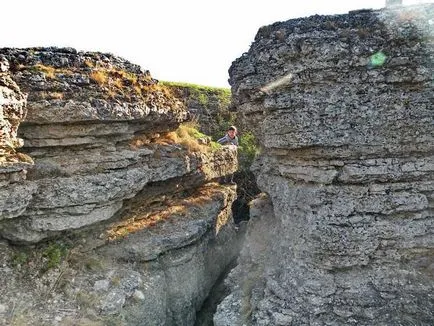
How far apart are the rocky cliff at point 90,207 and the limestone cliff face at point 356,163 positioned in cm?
211

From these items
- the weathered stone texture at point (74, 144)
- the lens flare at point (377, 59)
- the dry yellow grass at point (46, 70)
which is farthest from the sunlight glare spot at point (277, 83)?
the dry yellow grass at point (46, 70)

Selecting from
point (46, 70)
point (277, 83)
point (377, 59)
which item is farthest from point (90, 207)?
point (377, 59)

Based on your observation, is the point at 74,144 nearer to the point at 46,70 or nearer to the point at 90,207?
the point at 90,207

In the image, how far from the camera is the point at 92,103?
26.2 ft

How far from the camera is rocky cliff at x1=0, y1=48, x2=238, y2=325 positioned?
7.20 metres

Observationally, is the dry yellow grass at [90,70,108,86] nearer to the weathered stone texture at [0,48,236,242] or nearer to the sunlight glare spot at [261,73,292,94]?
the weathered stone texture at [0,48,236,242]

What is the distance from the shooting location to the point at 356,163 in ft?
22.8

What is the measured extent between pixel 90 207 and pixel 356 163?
505cm

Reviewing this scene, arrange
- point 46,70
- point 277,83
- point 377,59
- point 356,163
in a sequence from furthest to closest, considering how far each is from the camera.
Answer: point 46,70, point 277,83, point 356,163, point 377,59

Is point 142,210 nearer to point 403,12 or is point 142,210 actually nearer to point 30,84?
point 30,84

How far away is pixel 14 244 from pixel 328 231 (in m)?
5.70

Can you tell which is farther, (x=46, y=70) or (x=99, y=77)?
(x=99, y=77)

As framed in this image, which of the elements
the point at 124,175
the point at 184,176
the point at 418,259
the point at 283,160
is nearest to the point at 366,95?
the point at 283,160

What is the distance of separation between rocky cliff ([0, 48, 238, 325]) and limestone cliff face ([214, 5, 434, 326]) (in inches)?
82.9
